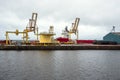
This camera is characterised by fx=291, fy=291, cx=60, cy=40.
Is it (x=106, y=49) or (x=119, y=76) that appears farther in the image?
(x=106, y=49)

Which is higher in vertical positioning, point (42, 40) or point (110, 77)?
point (42, 40)

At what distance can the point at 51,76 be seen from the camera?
134 feet

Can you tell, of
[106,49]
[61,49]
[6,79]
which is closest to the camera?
[6,79]

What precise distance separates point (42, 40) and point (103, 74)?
71.6 meters

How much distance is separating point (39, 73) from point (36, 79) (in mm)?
4912

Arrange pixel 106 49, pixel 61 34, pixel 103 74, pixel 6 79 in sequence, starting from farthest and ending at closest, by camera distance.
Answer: pixel 61 34 → pixel 106 49 → pixel 103 74 → pixel 6 79

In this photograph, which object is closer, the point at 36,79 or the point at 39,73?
the point at 36,79

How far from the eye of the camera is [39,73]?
43.2m

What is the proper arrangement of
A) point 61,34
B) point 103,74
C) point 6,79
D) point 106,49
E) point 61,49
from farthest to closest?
point 61,34, point 106,49, point 61,49, point 103,74, point 6,79

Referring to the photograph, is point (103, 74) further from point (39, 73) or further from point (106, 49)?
point (106, 49)

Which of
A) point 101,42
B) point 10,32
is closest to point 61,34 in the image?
point 101,42

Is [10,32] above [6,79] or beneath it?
above

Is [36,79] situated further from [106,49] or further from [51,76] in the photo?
[106,49]

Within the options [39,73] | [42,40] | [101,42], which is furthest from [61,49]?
[39,73]
